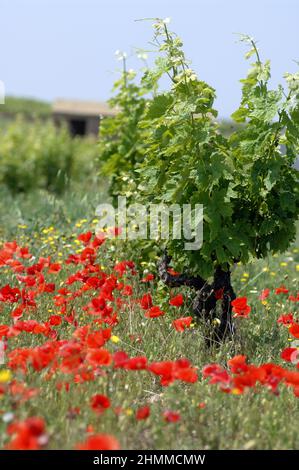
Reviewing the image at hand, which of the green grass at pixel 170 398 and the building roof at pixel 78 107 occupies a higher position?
the building roof at pixel 78 107

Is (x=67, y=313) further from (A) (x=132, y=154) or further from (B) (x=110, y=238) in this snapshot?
(A) (x=132, y=154)

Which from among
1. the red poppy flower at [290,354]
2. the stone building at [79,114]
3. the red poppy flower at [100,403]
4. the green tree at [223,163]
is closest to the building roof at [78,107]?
the stone building at [79,114]

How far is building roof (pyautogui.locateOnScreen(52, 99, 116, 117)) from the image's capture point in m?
26.8

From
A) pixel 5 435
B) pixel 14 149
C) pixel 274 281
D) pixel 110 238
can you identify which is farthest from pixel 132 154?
pixel 14 149

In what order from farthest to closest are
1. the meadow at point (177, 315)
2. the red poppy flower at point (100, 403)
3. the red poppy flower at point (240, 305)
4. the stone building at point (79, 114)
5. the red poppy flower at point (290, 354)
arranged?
the stone building at point (79, 114)
the red poppy flower at point (240, 305)
the red poppy flower at point (290, 354)
the meadow at point (177, 315)
the red poppy flower at point (100, 403)

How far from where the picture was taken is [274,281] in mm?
6469

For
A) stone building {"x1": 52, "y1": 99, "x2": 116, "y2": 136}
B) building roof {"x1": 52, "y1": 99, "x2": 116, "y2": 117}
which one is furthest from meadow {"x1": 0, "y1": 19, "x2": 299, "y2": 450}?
building roof {"x1": 52, "y1": 99, "x2": 116, "y2": 117}

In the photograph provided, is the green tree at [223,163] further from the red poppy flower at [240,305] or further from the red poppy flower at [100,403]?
the red poppy flower at [100,403]

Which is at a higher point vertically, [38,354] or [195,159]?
[195,159]

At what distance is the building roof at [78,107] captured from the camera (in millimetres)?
26844

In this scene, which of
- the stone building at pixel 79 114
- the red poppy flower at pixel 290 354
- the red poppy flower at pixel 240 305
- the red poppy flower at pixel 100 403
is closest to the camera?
the red poppy flower at pixel 100 403

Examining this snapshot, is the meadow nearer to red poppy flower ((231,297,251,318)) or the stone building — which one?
red poppy flower ((231,297,251,318))

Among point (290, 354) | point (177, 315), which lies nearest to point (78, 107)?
point (177, 315)

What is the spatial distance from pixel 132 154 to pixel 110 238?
103 centimetres
